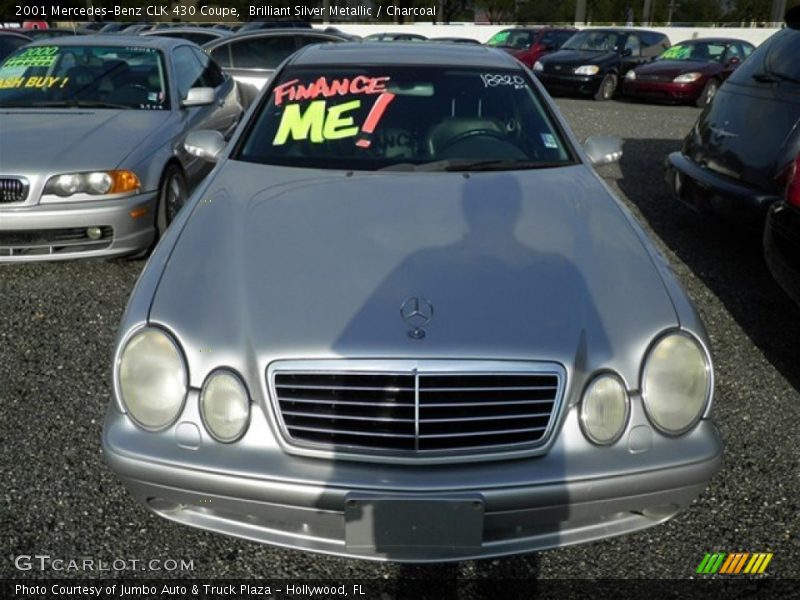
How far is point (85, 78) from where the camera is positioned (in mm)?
5359

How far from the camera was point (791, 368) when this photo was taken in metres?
3.56

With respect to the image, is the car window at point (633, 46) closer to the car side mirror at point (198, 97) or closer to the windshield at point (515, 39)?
the windshield at point (515, 39)

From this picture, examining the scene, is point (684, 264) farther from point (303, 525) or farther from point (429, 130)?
point (303, 525)

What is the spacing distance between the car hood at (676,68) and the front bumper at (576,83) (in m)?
0.82

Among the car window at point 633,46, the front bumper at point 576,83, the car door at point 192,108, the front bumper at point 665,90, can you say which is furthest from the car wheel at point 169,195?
the car window at point 633,46

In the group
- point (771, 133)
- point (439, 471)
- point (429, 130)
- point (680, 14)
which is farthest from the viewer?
point (680, 14)

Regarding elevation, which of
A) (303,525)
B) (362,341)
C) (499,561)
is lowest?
(499,561)

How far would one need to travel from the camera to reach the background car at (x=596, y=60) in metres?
14.3

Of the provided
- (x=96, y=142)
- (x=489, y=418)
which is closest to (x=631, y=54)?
(x=96, y=142)

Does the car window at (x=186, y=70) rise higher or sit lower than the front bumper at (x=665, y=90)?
higher

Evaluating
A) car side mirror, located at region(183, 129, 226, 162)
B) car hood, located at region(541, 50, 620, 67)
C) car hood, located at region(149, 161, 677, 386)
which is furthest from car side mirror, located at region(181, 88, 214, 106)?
car hood, located at region(541, 50, 620, 67)

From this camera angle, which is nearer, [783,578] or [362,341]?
[362,341]

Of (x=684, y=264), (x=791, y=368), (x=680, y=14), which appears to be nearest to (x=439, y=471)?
(x=791, y=368)

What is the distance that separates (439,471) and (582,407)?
0.42 metres
